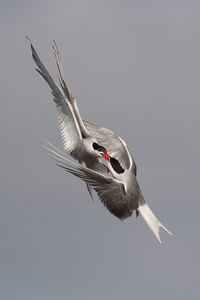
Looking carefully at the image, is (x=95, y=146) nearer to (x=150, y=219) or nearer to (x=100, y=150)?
(x=100, y=150)

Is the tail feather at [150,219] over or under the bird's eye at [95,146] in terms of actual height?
under

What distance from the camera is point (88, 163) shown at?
84.5 feet

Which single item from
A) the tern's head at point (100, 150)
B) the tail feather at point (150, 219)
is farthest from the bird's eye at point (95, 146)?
the tail feather at point (150, 219)

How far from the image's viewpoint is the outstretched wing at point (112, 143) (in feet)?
86.3

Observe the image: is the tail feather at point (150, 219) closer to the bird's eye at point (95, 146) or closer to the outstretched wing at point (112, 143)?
the outstretched wing at point (112, 143)

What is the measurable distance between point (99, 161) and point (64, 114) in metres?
1.68

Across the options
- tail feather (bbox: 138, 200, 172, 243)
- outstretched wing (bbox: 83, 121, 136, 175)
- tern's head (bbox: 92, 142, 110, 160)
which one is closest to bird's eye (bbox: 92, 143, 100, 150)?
Answer: tern's head (bbox: 92, 142, 110, 160)

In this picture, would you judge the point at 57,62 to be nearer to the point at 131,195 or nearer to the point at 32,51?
the point at 32,51

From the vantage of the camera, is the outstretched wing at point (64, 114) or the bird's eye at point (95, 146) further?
the outstretched wing at point (64, 114)

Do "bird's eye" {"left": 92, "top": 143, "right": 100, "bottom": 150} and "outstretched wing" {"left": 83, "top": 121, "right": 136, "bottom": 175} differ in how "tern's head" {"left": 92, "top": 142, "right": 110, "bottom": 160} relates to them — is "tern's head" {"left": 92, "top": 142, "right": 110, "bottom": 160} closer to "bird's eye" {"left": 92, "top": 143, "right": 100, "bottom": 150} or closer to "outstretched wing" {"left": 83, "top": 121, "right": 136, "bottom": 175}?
"bird's eye" {"left": 92, "top": 143, "right": 100, "bottom": 150}

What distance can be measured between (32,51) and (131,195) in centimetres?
394

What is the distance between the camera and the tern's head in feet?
83.0

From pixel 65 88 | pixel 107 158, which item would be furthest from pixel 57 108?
pixel 107 158

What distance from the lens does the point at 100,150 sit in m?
25.7
